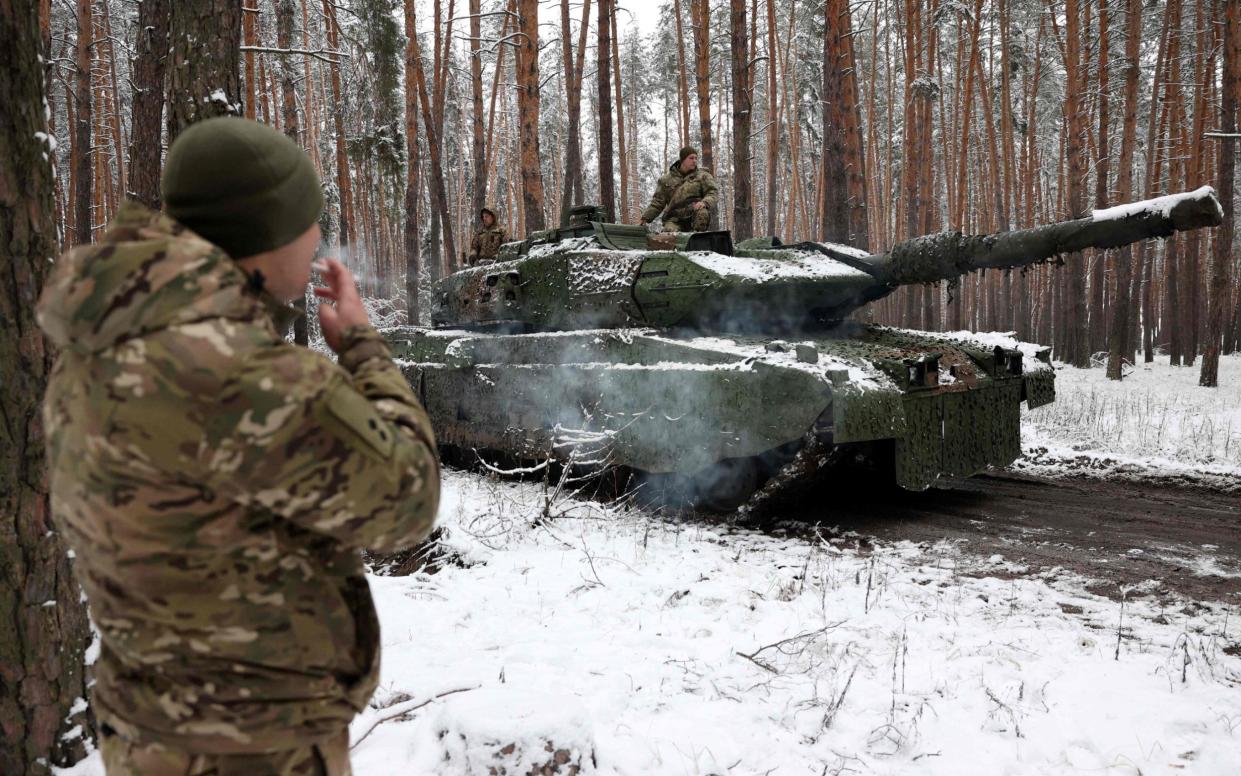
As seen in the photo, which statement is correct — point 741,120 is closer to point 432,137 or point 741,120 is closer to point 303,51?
point 303,51

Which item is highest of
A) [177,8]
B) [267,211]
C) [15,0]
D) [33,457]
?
[177,8]

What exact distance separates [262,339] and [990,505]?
6.69 metres

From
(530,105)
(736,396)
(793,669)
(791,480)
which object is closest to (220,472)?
(793,669)

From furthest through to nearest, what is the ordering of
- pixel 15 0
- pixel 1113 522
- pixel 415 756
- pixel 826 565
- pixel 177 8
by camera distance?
pixel 1113 522, pixel 826 565, pixel 177 8, pixel 415 756, pixel 15 0

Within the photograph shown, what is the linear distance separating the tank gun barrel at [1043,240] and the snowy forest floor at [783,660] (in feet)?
6.80

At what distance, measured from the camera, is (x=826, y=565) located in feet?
16.8

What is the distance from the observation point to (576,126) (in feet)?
57.6

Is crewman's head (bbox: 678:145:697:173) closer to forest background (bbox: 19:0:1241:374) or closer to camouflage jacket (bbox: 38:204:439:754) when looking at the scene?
forest background (bbox: 19:0:1241:374)

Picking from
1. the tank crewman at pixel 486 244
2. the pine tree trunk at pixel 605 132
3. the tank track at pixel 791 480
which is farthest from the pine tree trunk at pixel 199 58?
the pine tree trunk at pixel 605 132

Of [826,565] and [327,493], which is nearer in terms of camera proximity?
[327,493]

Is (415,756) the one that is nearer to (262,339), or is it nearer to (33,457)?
(33,457)

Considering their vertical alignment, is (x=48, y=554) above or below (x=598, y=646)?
above

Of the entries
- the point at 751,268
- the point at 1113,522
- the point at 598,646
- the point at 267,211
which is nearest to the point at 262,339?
the point at 267,211

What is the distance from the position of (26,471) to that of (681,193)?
7188mm
